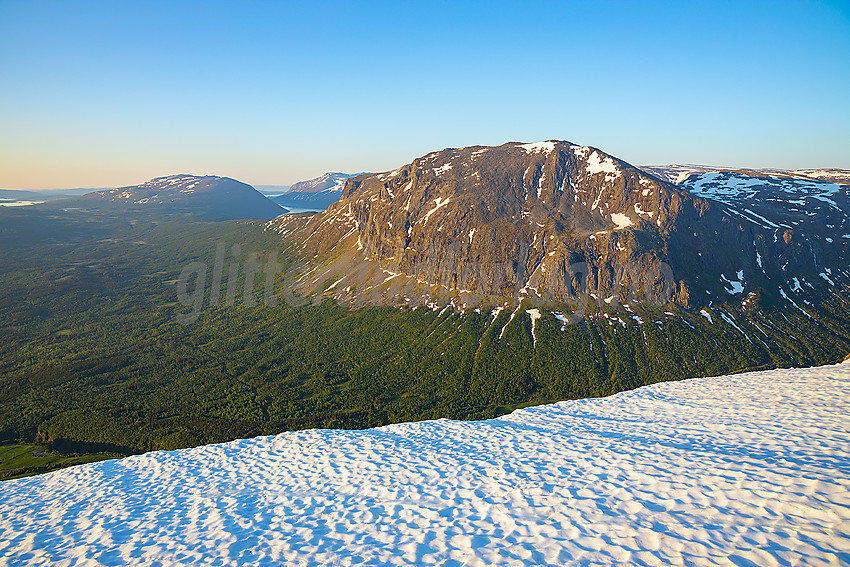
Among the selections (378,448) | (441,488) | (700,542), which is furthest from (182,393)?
(700,542)

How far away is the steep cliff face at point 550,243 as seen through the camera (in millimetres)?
133375

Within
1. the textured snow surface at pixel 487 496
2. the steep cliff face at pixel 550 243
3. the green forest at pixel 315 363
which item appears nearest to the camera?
the textured snow surface at pixel 487 496

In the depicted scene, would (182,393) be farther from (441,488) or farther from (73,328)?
(441,488)

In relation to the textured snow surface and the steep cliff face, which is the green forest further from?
the textured snow surface

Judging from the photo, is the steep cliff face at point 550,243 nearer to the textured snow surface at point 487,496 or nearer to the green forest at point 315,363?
the green forest at point 315,363

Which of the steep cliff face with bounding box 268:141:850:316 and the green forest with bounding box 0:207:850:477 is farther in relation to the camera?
the steep cliff face with bounding box 268:141:850:316

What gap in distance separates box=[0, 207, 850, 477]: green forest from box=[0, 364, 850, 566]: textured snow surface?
64178 mm

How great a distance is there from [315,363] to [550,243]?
316 feet

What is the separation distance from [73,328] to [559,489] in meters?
179

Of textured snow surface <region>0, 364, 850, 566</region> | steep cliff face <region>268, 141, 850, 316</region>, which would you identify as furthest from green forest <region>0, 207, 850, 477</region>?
textured snow surface <region>0, 364, 850, 566</region>

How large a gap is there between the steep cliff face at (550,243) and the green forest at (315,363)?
1135cm

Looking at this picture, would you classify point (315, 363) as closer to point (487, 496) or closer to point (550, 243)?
point (550, 243)

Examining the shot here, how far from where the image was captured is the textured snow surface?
991 cm

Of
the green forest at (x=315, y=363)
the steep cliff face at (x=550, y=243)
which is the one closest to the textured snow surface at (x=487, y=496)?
the green forest at (x=315, y=363)
